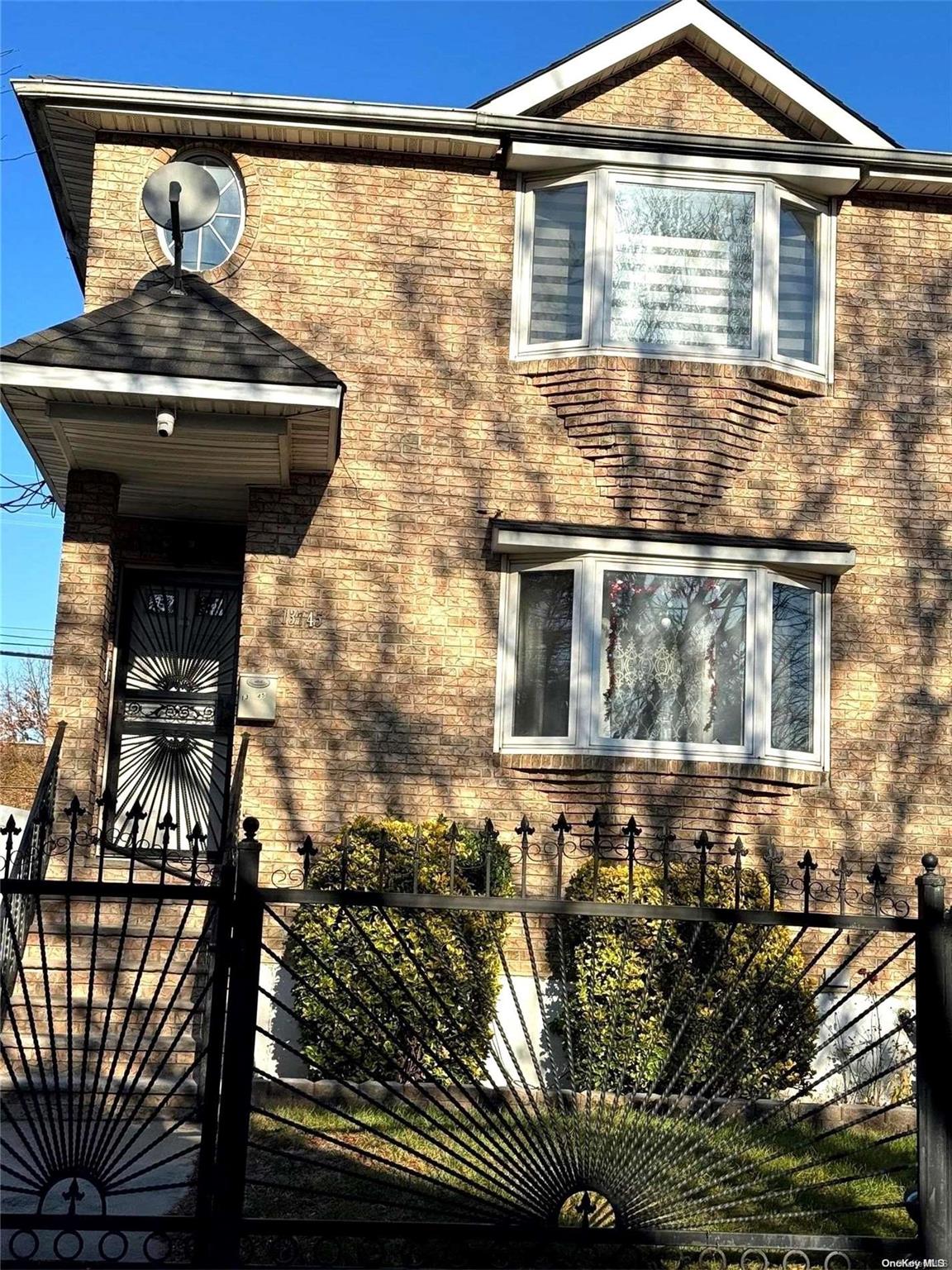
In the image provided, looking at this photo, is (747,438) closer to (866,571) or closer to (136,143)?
(866,571)

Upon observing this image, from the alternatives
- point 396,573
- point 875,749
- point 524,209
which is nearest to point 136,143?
point 524,209

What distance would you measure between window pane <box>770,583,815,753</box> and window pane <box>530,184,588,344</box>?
2.69m

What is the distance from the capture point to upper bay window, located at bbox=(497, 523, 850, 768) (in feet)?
35.6

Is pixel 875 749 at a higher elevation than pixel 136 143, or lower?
lower

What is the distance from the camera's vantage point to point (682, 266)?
11.5 m

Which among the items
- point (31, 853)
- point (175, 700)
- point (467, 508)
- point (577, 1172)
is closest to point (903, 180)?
point (467, 508)

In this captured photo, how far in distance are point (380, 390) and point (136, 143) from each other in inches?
108

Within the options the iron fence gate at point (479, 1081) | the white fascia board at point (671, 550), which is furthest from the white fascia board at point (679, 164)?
the iron fence gate at point (479, 1081)

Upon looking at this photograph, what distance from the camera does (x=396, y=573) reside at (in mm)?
10898

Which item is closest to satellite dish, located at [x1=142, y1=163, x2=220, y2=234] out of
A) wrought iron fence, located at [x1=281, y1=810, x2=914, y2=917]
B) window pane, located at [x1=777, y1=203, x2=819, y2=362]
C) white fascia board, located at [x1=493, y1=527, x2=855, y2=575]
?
white fascia board, located at [x1=493, y1=527, x2=855, y2=575]

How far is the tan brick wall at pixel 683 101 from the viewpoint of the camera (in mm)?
11766

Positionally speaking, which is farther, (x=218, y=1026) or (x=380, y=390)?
(x=380, y=390)

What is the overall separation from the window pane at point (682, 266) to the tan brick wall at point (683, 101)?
699 mm

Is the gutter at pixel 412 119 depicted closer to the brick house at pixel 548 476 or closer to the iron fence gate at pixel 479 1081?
the brick house at pixel 548 476
